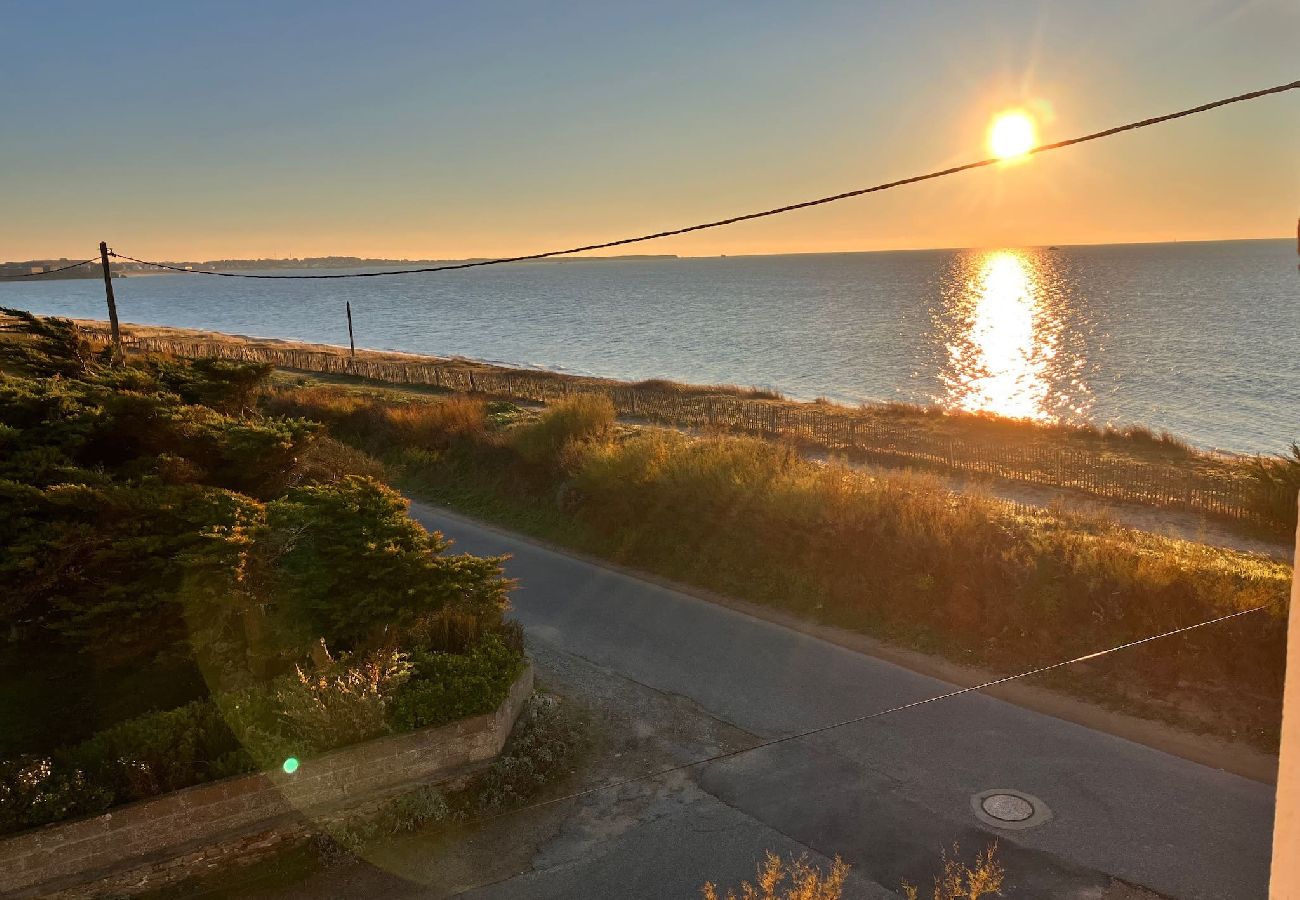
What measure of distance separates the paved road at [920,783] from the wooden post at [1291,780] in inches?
173

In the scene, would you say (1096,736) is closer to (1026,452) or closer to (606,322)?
(1026,452)

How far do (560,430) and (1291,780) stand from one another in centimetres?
1664

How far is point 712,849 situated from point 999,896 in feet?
7.31

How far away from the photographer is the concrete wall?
6.22 meters

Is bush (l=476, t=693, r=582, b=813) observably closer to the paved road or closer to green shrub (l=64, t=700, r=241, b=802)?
the paved road

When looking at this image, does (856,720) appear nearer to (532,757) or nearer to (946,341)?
(532,757)

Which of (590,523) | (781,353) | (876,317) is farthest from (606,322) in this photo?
(590,523)

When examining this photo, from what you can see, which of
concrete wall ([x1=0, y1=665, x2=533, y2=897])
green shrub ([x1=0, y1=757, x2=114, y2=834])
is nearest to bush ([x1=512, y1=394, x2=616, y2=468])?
concrete wall ([x1=0, y1=665, x2=533, y2=897])

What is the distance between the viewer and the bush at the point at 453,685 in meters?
7.67

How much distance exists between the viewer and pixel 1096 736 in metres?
8.30

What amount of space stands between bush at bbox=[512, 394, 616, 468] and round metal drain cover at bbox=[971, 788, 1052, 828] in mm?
11641

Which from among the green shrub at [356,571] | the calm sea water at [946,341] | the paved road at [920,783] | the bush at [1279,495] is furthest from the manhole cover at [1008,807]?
the calm sea water at [946,341]

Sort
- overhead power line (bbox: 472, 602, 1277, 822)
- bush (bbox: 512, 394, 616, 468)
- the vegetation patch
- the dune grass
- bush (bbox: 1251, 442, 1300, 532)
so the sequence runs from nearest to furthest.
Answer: the vegetation patch, overhead power line (bbox: 472, 602, 1277, 822), the dune grass, bush (bbox: 1251, 442, 1300, 532), bush (bbox: 512, 394, 616, 468)

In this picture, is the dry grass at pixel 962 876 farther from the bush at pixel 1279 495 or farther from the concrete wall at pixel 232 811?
the bush at pixel 1279 495
